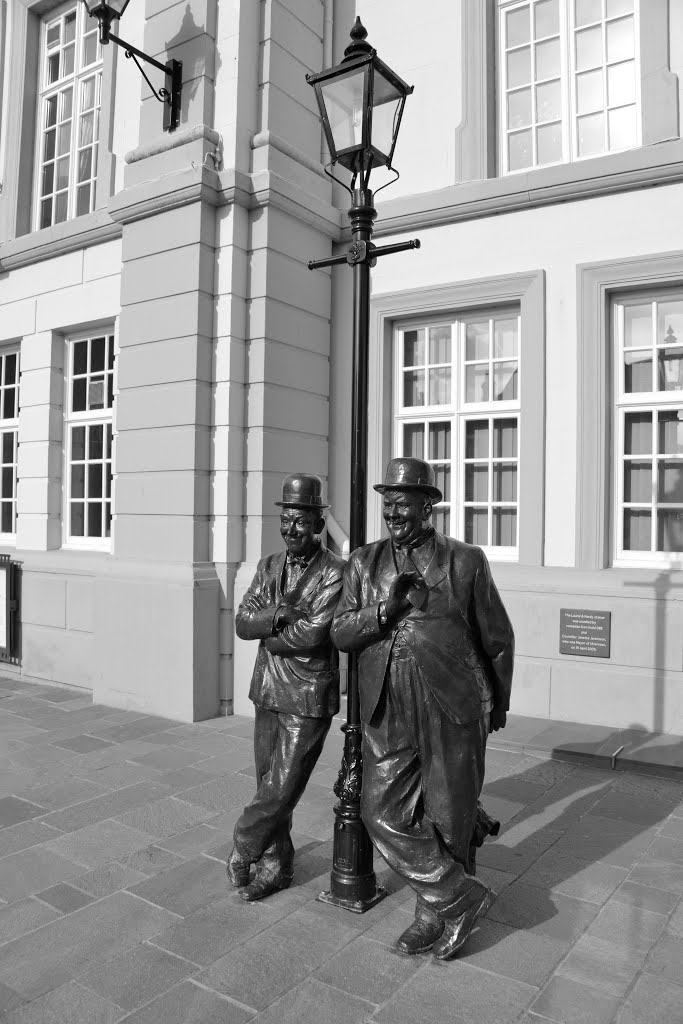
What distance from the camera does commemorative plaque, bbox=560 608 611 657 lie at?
648 cm

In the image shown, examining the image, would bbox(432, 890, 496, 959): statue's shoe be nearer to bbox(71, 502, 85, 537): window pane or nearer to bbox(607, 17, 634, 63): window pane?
bbox(71, 502, 85, 537): window pane

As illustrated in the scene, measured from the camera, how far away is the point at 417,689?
325 centimetres

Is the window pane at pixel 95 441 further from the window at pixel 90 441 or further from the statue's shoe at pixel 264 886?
the statue's shoe at pixel 264 886

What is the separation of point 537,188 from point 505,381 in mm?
1652

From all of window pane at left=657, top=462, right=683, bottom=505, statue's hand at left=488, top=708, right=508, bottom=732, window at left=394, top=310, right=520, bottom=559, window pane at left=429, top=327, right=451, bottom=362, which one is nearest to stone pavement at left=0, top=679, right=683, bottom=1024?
statue's hand at left=488, top=708, right=508, bottom=732

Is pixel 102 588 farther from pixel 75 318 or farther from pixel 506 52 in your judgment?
pixel 506 52

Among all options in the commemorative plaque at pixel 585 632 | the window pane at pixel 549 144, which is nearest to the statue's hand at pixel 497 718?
the commemorative plaque at pixel 585 632

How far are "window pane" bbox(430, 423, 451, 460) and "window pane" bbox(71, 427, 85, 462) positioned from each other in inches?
155

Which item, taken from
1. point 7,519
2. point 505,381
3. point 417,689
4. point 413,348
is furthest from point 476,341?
point 7,519

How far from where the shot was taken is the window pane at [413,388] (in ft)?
25.8

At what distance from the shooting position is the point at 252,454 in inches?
283

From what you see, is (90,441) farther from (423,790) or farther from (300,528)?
(423,790)

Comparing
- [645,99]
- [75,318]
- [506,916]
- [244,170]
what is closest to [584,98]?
[645,99]

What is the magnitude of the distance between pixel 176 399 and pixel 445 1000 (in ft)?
17.7
